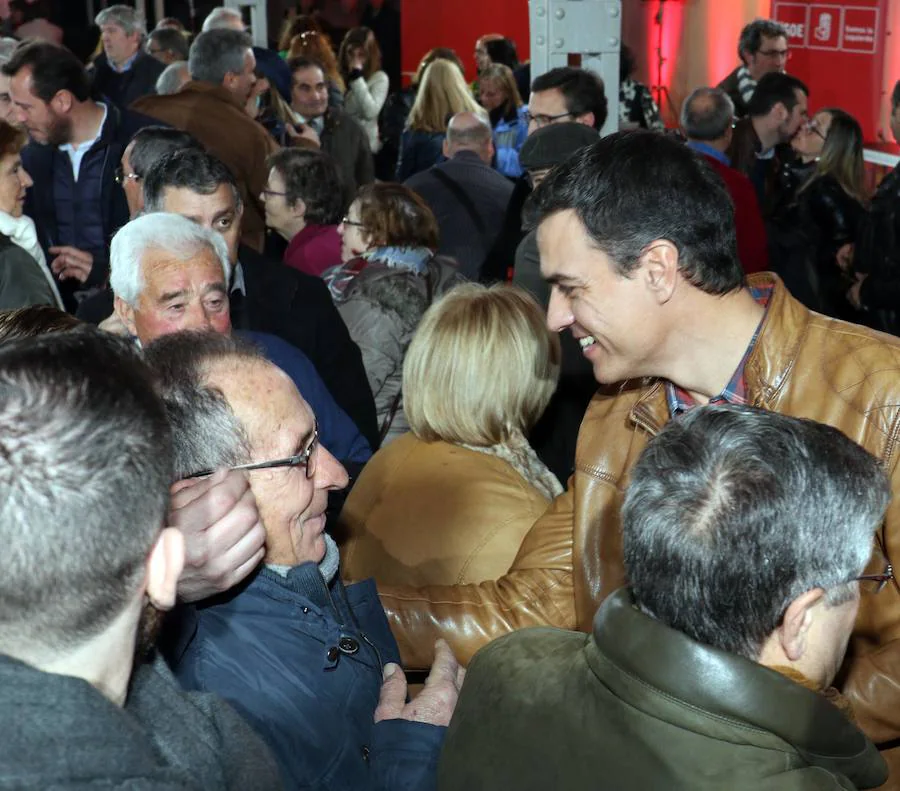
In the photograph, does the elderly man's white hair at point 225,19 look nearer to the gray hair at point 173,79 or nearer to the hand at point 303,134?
the gray hair at point 173,79

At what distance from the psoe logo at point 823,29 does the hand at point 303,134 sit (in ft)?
13.7

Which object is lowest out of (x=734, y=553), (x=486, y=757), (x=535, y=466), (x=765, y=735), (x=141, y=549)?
(x=535, y=466)

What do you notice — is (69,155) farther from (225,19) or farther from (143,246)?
(225,19)

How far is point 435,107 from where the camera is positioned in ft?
27.9

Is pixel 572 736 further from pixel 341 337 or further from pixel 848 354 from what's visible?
pixel 341 337

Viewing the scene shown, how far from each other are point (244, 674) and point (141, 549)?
0.73 metres

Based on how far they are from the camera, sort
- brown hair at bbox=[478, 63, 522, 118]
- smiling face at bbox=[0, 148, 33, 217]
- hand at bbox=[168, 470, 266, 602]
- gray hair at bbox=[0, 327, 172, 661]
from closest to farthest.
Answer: gray hair at bbox=[0, 327, 172, 661] < hand at bbox=[168, 470, 266, 602] < smiling face at bbox=[0, 148, 33, 217] < brown hair at bbox=[478, 63, 522, 118]

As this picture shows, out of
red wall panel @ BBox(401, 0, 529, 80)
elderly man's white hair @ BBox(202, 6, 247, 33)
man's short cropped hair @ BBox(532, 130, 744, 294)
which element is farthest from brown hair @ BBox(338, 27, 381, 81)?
man's short cropped hair @ BBox(532, 130, 744, 294)

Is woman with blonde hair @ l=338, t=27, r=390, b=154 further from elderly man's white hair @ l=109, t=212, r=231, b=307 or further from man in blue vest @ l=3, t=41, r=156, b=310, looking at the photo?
elderly man's white hair @ l=109, t=212, r=231, b=307

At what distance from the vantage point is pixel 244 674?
1.91 meters

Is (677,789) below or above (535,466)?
above

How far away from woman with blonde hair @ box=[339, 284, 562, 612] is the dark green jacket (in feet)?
3.77

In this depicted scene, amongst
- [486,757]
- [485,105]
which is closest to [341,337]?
[486,757]

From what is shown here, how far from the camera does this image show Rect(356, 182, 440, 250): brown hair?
4805 millimetres
